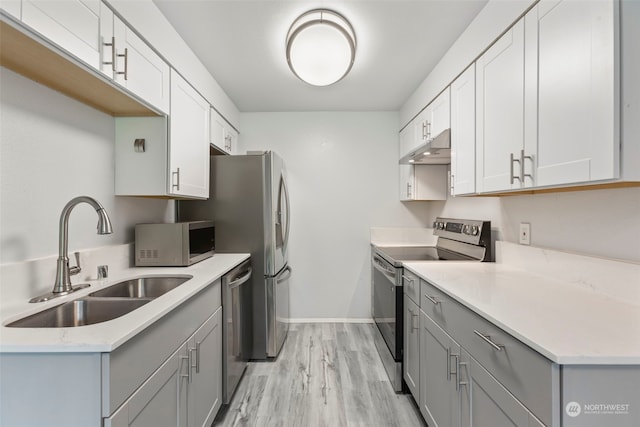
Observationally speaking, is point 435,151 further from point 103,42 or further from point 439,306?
point 103,42

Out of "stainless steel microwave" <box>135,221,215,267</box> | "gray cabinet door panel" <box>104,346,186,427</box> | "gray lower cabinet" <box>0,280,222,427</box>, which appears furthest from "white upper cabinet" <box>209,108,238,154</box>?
"gray cabinet door panel" <box>104,346,186,427</box>

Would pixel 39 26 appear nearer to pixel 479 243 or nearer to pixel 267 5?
pixel 267 5

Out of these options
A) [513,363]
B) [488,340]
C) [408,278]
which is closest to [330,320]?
[408,278]

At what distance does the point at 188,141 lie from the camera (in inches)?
82.9

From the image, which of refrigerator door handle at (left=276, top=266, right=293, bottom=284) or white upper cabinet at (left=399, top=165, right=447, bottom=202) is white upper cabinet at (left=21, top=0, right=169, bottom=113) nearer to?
refrigerator door handle at (left=276, top=266, right=293, bottom=284)

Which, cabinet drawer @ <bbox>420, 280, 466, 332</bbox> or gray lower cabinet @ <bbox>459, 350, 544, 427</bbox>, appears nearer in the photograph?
gray lower cabinet @ <bbox>459, 350, 544, 427</bbox>

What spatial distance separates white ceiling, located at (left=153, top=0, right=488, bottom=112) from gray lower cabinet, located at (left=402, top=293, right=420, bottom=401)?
5.61 feet

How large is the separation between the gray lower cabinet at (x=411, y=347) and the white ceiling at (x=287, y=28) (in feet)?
5.61

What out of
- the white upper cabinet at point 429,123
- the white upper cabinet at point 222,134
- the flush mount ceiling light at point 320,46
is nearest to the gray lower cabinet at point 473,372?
the white upper cabinet at point 429,123

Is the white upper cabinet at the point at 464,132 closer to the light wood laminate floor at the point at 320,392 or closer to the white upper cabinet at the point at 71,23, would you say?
the light wood laminate floor at the point at 320,392

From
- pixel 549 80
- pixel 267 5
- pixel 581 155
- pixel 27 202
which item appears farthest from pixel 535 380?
pixel 267 5

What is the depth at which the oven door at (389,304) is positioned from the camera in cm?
216

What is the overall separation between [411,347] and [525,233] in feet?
3.16

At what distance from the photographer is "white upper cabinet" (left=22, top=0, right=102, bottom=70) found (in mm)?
956
